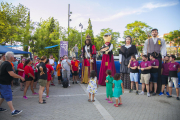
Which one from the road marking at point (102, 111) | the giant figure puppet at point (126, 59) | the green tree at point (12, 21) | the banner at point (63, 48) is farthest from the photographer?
the green tree at point (12, 21)

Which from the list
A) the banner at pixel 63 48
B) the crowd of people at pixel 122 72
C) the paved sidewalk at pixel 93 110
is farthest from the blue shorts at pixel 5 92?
the banner at pixel 63 48

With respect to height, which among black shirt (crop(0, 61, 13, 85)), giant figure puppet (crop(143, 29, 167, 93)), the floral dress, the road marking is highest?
giant figure puppet (crop(143, 29, 167, 93))

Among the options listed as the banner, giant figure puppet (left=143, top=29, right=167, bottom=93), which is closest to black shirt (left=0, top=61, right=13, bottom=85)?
giant figure puppet (left=143, top=29, right=167, bottom=93)

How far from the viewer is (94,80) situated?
536 centimetres

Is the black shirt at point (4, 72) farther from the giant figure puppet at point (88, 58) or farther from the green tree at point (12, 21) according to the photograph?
the green tree at point (12, 21)

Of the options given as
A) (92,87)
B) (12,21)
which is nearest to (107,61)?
(92,87)

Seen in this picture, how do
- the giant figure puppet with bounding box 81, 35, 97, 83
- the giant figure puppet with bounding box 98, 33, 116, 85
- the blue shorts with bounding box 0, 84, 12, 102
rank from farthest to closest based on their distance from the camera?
the giant figure puppet with bounding box 81, 35, 97, 83 → the giant figure puppet with bounding box 98, 33, 116, 85 → the blue shorts with bounding box 0, 84, 12, 102

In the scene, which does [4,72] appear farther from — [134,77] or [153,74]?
[153,74]

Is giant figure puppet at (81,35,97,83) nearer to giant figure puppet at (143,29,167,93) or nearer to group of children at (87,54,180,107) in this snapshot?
group of children at (87,54,180,107)

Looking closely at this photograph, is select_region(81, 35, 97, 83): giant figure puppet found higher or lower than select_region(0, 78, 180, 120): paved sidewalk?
higher

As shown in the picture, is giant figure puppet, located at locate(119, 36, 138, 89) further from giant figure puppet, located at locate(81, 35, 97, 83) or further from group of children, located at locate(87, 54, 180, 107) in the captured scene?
giant figure puppet, located at locate(81, 35, 97, 83)

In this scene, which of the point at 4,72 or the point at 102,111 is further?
the point at 102,111

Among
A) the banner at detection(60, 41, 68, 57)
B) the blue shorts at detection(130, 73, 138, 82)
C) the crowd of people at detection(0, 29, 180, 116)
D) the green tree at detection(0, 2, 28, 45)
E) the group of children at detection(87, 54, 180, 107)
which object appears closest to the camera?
the crowd of people at detection(0, 29, 180, 116)

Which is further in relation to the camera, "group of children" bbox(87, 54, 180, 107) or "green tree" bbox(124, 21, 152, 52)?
"green tree" bbox(124, 21, 152, 52)
